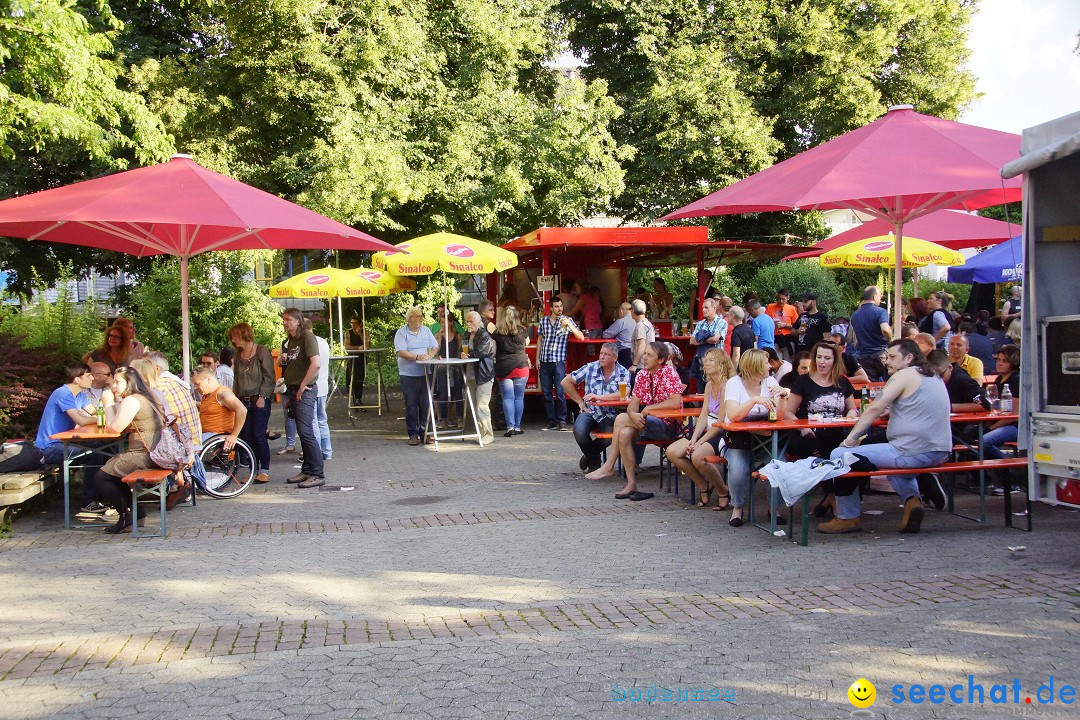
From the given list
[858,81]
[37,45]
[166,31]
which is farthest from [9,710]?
[858,81]

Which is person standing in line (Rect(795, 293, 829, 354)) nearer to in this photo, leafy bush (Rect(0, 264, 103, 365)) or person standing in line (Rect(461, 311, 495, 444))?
person standing in line (Rect(461, 311, 495, 444))

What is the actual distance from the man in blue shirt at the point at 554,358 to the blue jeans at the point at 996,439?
257 inches

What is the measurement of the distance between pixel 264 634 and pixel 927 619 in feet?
12.0

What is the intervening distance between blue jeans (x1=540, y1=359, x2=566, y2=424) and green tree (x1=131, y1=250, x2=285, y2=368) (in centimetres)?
500

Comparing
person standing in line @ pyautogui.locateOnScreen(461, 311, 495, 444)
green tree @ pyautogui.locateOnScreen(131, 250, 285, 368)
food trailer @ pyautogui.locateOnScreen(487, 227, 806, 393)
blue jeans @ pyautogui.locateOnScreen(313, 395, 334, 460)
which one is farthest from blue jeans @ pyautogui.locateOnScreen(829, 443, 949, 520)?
green tree @ pyautogui.locateOnScreen(131, 250, 285, 368)

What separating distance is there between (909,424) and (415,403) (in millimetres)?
7440

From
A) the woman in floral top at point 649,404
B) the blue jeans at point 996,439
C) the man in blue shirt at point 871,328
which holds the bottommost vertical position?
the blue jeans at point 996,439

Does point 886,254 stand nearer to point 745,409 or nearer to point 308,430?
point 745,409

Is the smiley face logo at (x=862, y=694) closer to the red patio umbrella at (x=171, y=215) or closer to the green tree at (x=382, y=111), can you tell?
the red patio umbrella at (x=171, y=215)

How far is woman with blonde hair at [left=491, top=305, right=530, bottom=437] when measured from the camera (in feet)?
44.1

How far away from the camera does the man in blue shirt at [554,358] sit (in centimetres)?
1435

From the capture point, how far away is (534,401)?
16.0 meters

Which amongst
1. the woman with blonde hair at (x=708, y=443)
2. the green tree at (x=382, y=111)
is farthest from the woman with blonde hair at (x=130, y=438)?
the green tree at (x=382, y=111)

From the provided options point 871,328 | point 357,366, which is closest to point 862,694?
point 871,328
